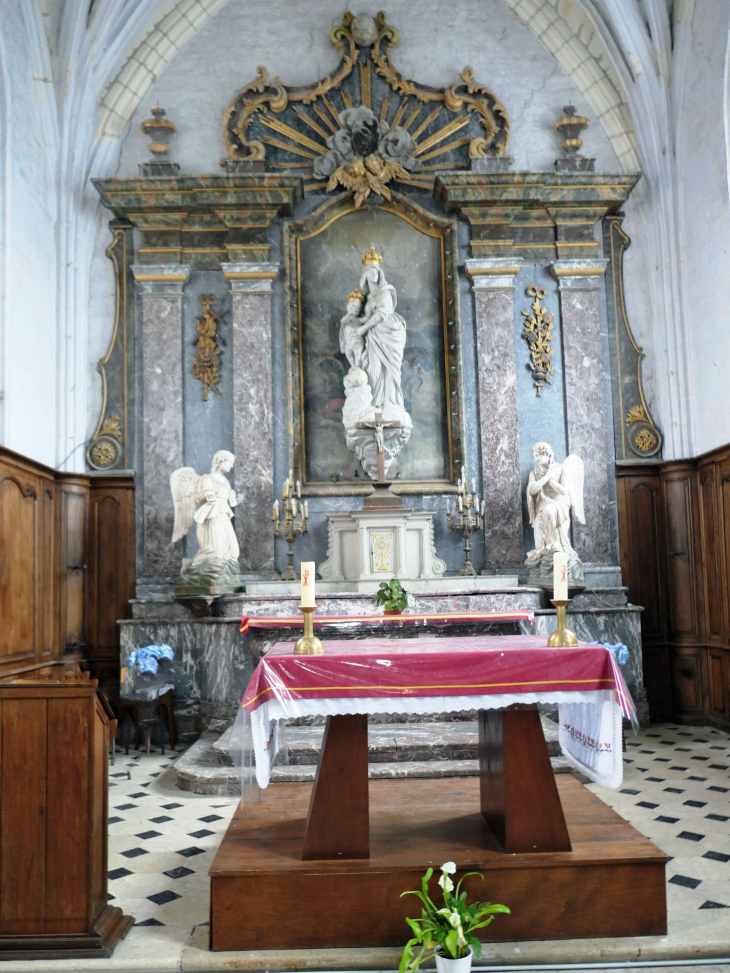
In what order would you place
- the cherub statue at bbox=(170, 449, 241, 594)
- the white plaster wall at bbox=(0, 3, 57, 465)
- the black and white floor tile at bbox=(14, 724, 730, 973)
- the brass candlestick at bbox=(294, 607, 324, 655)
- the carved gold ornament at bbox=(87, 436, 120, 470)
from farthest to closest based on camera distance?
1. the carved gold ornament at bbox=(87, 436, 120, 470)
2. the cherub statue at bbox=(170, 449, 241, 594)
3. the white plaster wall at bbox=(0, 3, 57, 465)
4. the brass candlestick at bbox=(294, 607, 324, 655)
5. the black and white floor tile at bbox=(14, 724, 730, 973)

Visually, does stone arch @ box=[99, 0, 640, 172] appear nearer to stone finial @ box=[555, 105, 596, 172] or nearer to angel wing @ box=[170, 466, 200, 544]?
stone finial @ box=[555, 105, 596, 172]

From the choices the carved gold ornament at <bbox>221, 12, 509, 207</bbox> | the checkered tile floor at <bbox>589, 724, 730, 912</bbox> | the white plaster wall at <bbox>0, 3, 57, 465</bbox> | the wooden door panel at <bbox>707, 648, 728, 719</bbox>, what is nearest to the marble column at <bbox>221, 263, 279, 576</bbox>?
the carved gold ornament at <bbox>221, 12, 509, 207</bbox>

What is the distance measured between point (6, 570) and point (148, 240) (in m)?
4.18

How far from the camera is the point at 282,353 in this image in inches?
397

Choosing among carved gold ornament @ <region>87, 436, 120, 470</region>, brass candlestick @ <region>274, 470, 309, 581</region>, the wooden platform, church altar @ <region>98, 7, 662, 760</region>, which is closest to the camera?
the wooden platform

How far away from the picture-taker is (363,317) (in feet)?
32.2

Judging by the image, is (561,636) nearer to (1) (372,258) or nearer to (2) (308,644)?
(2) (308,644)

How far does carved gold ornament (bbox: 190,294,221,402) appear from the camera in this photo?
9953 mm

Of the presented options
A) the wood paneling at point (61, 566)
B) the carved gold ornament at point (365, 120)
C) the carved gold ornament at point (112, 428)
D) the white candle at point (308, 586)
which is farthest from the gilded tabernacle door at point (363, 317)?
the white candle at point (308, 586)

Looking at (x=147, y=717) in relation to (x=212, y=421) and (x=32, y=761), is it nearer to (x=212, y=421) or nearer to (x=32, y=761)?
(x=212, y=421)

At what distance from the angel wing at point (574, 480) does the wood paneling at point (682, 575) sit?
786 mm

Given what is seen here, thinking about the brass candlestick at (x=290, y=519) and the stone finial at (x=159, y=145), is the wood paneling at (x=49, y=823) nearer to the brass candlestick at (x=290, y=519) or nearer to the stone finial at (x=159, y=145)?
the brass candlestick at (x=290, y=519)

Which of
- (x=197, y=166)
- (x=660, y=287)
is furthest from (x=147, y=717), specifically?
(x=660, y=287)

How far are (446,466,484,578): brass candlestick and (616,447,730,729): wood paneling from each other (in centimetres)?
173
